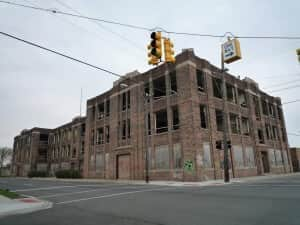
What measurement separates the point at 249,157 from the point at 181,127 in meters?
11.7

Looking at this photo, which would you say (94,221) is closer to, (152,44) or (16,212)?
(16,212)

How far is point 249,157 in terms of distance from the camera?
92.6 feet

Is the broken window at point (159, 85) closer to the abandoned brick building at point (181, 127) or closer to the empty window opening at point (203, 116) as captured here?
the abandoned brick building at point (181, 127)

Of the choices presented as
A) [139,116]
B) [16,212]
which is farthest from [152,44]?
[139,116]

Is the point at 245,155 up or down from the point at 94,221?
up

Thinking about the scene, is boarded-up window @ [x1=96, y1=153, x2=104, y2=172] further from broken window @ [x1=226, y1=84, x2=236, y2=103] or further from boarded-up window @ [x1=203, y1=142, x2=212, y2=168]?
broken window @ [x1=226, y1=84, x2=236, y2=103]

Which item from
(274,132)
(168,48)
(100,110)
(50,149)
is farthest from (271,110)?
(50,149)

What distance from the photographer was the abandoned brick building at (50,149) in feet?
155

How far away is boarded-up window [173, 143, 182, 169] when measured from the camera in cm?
2223

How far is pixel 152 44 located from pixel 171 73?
16159mm

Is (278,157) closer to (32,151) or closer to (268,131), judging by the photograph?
(268,131)

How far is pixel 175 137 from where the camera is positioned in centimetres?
2316

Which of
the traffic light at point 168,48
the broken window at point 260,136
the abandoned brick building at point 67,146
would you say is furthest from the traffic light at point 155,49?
the abandoned brick building at point 67,146

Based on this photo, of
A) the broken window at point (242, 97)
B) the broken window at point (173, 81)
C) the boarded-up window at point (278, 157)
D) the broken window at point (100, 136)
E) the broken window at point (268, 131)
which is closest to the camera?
the broken window at point (173, 81)
